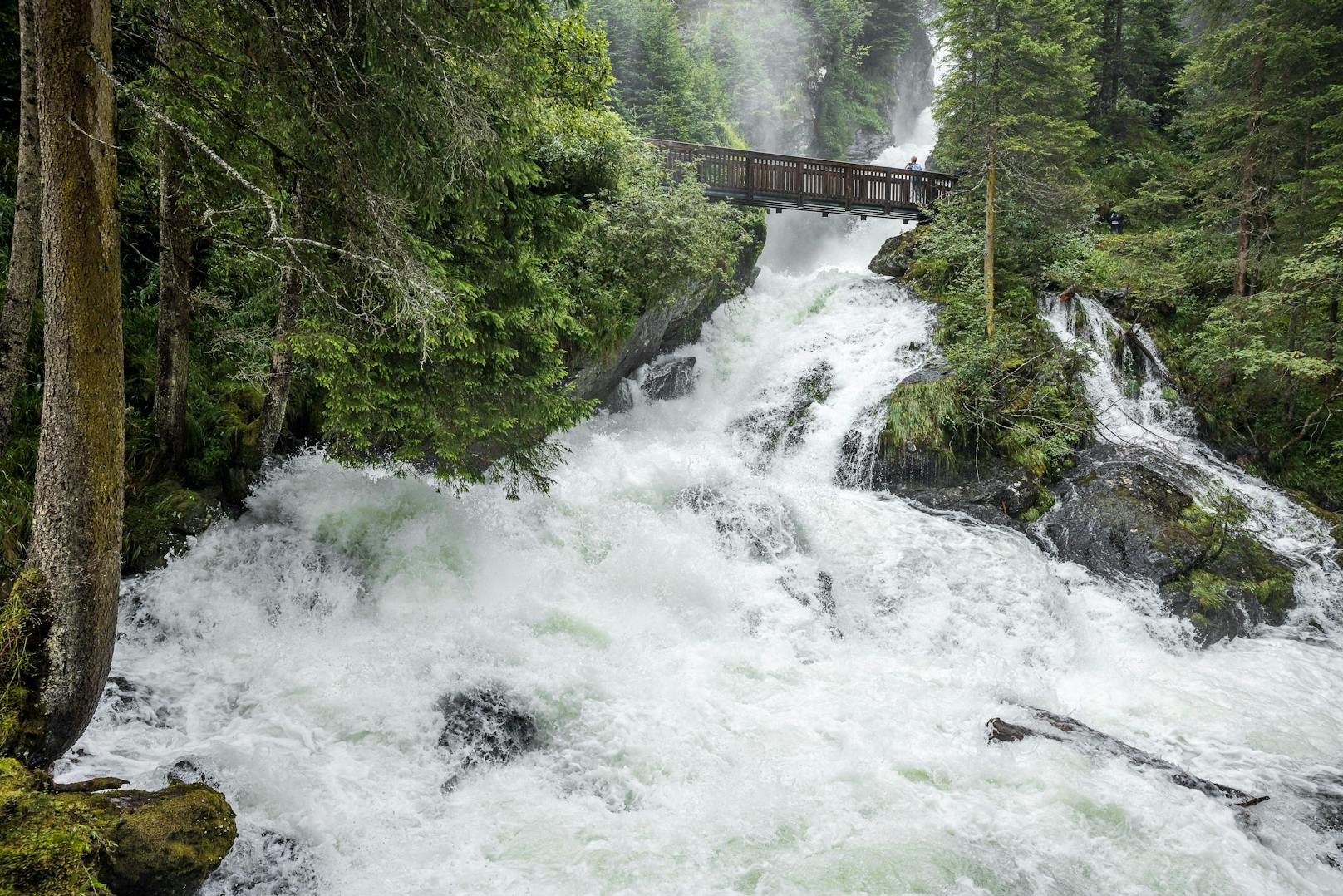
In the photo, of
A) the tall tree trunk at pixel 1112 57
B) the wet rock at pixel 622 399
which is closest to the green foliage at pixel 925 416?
the wet rock at pixel 622 399

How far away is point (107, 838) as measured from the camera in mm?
3570

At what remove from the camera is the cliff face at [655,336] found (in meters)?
12.4

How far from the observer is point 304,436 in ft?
28.4

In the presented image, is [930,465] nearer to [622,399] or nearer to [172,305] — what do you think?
[622,399]

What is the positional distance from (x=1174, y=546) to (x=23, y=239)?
42.7 feet

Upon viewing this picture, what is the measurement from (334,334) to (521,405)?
209cm

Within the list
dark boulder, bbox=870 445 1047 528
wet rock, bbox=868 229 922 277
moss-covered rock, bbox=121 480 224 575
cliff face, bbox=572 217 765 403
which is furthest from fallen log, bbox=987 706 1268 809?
wet rock, bbox=868 229 922 277

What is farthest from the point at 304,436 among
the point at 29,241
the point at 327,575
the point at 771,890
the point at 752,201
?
the point at 752,201

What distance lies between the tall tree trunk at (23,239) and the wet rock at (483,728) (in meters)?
4.05

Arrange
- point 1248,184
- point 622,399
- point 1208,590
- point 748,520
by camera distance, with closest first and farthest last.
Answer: point 1208,590
point 748,520
point 1248,184
point 622,399

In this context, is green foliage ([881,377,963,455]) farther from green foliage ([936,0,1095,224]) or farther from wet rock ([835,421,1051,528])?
green foliage ([936,0,1095,224])

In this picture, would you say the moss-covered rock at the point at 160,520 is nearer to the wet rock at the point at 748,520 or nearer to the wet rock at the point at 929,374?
the wet rock at the point at 748,520

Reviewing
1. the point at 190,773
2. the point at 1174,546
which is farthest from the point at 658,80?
the point at 190,773

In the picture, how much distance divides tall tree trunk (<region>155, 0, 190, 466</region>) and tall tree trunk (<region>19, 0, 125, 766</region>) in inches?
89.5
